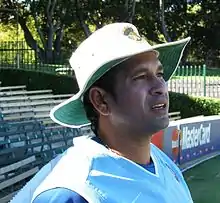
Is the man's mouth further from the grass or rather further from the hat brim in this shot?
the grass

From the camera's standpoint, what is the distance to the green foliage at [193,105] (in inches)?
599

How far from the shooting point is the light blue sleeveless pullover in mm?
1370

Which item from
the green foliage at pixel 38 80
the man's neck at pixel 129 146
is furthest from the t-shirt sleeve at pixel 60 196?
the green foliage at pixel 38 80

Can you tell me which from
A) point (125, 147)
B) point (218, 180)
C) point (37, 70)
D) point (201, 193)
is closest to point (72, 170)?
point (125, 147)

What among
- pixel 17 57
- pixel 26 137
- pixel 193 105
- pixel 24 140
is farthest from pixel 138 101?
pixel 17 57

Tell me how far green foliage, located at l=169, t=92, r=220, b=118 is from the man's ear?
13.8m

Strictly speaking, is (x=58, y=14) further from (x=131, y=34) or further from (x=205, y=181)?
(x=131, y=34)

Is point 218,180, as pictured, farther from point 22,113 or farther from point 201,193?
point 22,113

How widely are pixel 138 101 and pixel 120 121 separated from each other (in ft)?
0.25

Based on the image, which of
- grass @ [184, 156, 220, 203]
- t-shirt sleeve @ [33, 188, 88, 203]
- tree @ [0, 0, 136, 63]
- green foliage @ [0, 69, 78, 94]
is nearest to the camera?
t-shirt sleeve @ [33, 188, 88, 203]

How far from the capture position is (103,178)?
1.40m

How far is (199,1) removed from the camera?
123 ft

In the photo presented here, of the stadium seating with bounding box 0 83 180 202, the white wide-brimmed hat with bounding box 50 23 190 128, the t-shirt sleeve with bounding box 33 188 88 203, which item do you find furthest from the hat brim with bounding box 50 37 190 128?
the stadium seating with bounding box 0 83 180 202

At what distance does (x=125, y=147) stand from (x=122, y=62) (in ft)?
0.77
